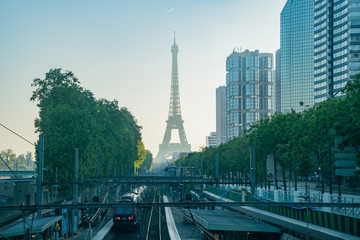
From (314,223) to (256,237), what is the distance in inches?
169

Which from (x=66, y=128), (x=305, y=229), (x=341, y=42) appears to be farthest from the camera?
(x=341, y=42)

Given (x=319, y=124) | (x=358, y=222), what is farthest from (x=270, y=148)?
(x=358, y=222)

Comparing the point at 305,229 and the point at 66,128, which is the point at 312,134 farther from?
the point at 66,128

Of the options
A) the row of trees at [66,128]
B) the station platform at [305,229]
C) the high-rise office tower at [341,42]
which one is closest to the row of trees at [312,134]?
the station platform at [305,229]

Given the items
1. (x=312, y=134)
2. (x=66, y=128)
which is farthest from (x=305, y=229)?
(x=66, y=128)

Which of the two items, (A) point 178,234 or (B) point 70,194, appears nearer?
(A) point 178,234

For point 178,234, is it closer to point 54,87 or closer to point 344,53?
point 54,87

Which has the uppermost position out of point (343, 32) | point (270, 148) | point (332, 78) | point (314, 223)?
point (343, 32)

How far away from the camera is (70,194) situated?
5509 cm

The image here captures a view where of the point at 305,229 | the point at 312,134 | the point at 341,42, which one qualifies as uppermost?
the point at 341,42

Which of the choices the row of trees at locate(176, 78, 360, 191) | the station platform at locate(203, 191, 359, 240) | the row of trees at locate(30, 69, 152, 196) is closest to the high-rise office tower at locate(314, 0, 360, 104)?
the row of trees at locate(176, 78, 360, 191)

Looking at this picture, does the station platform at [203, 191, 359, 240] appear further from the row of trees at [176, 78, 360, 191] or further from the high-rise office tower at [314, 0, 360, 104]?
the high-rise office tower at [314, 0, 360, 104]

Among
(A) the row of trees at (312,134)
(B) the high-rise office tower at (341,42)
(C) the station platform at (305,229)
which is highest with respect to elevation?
(B) the high-rise office tower at (341,42)

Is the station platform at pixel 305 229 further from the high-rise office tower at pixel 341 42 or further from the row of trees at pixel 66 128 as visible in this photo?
the high-rise office tower at pixel 341 42
